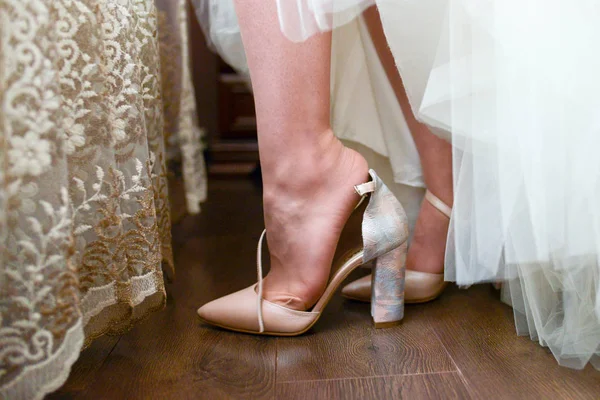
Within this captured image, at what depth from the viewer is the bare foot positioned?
2.48ft

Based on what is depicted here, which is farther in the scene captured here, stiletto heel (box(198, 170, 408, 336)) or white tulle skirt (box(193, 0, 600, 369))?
stiletto heel (box(198, 170, 408, 336))

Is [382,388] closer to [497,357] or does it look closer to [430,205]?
[497,357]

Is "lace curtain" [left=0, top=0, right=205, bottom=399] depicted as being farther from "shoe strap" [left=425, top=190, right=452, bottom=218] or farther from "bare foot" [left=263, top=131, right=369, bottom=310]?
"shoe strap" [left=425, top=190, right=452, bottom=218]

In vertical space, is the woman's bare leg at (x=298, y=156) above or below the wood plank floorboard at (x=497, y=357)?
above

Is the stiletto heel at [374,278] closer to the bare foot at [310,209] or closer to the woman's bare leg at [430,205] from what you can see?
the bare foot at [310,209]

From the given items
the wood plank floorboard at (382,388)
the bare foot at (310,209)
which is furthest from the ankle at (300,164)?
the wood plank floorboard at (382,388)

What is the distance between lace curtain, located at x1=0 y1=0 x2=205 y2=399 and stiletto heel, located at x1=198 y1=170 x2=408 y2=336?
10 cm

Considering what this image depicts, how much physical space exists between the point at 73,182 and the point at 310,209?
288mm

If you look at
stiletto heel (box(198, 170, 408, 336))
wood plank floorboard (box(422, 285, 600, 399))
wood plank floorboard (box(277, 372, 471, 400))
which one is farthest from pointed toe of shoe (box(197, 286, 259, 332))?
wood plank floorboard (box(422, 285, 600, 399))

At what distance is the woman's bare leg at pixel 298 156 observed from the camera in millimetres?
737

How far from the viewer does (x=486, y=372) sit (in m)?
0.67

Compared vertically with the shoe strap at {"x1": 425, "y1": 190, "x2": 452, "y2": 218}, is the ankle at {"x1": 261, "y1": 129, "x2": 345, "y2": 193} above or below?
above

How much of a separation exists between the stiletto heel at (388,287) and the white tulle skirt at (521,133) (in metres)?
0.07

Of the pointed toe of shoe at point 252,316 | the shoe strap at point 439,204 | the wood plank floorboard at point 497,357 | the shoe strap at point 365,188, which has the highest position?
the shoe strap at point 365,188
